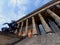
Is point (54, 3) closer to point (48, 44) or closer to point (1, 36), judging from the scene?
point (1, 36)

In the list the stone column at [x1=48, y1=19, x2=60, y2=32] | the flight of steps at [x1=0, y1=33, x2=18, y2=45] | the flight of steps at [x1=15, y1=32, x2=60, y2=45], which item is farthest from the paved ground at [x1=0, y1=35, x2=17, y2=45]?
the stone column at [x1=48, y1=19, x2=60, y2=32]

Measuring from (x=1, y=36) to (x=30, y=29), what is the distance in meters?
1.85

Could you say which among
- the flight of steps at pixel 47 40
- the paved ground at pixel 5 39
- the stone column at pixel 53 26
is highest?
the stone column at pixel 53 26

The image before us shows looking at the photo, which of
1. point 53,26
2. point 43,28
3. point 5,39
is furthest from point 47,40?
point 53,26

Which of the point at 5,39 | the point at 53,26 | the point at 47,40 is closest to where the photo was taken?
the point at 47,40

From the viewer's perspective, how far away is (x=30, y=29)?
5.98m

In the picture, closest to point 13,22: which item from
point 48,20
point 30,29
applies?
point 30,29

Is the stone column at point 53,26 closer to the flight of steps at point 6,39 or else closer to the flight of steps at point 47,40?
the flight of steps at point 6,39

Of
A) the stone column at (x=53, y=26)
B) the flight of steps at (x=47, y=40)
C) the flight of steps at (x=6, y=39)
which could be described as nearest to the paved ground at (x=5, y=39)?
the flight of steps at (x=6, y=39)

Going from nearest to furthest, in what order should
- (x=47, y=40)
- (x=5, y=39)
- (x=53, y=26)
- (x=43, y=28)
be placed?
(x=47, y=40)
(x=5, y=39)
(x=43, y=28)
(x=53, y=26)

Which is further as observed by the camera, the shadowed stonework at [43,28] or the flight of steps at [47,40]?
the shadowed stonework at [43,28]

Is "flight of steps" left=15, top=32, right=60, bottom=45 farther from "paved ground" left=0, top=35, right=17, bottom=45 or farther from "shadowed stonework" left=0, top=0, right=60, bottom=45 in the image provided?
"paved ground" left=0, top=35, right=17, bottom=45

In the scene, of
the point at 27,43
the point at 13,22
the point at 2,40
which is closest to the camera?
the point at 27,43

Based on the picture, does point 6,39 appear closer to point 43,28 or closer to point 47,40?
point 43,28
